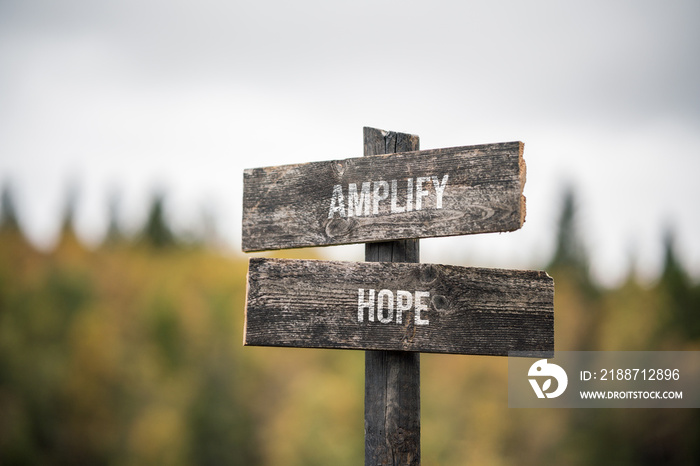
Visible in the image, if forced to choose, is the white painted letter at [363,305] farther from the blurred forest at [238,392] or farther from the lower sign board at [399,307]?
the blurred forest at [238,392]

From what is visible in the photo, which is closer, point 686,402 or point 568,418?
point 686,402

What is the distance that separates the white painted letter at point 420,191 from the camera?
6.59ft

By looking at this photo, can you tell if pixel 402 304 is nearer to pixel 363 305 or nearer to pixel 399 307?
pixel 399 307

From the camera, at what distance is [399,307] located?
1987mm

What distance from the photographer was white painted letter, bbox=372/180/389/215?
2.05 m

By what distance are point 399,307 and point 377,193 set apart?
369 millimetres

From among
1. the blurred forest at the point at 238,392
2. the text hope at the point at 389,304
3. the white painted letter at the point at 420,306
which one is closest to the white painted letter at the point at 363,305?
the text hope at the point at 389,304

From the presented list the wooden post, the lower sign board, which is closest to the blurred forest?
the wooden post

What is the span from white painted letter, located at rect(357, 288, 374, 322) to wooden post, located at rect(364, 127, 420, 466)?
16 centimetres

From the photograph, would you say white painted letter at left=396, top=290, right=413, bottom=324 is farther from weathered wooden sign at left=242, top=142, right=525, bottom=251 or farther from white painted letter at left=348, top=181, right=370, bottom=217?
white painted letter at left=348, top=181, right=370, bottom=217

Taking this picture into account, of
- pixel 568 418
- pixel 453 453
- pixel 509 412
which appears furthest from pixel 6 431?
pixel 568 418

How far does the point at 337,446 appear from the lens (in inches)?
727

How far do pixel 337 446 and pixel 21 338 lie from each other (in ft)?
41.3

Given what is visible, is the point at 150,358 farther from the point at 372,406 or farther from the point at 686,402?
the point at 372,406
